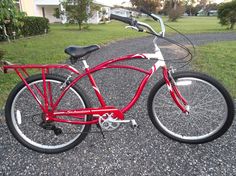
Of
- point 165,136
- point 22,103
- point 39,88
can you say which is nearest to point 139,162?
point 165,136

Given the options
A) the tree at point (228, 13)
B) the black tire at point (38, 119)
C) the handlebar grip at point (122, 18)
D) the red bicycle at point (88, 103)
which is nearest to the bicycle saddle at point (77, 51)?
the red bicycle at point (88, 103)

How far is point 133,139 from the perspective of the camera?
2.77m

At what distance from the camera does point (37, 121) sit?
277 cm

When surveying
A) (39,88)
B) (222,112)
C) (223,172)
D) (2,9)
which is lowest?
(223,172)

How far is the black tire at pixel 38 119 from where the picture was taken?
2.36m

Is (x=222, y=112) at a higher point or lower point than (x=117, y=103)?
higher

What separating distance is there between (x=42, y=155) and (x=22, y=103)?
2.13ft

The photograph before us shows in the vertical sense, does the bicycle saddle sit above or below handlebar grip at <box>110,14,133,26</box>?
below

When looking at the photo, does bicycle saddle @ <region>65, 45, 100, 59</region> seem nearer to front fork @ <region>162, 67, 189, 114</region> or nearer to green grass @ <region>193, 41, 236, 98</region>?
front fork @ <region>162, 67, 189, 114</region>

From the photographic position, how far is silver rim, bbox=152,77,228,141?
248cm

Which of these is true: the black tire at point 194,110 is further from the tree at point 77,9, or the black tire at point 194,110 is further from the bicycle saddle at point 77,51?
the tree at point 77,9

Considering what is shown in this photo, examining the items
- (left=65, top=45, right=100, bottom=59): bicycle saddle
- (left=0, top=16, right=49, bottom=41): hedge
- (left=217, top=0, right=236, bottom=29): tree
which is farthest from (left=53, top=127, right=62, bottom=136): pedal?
(left=217, top=0, right=236, bottom=29): tree

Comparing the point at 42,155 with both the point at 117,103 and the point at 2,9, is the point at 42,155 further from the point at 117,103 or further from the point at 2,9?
the point at 2,9

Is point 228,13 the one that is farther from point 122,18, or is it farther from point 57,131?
point 57,131
